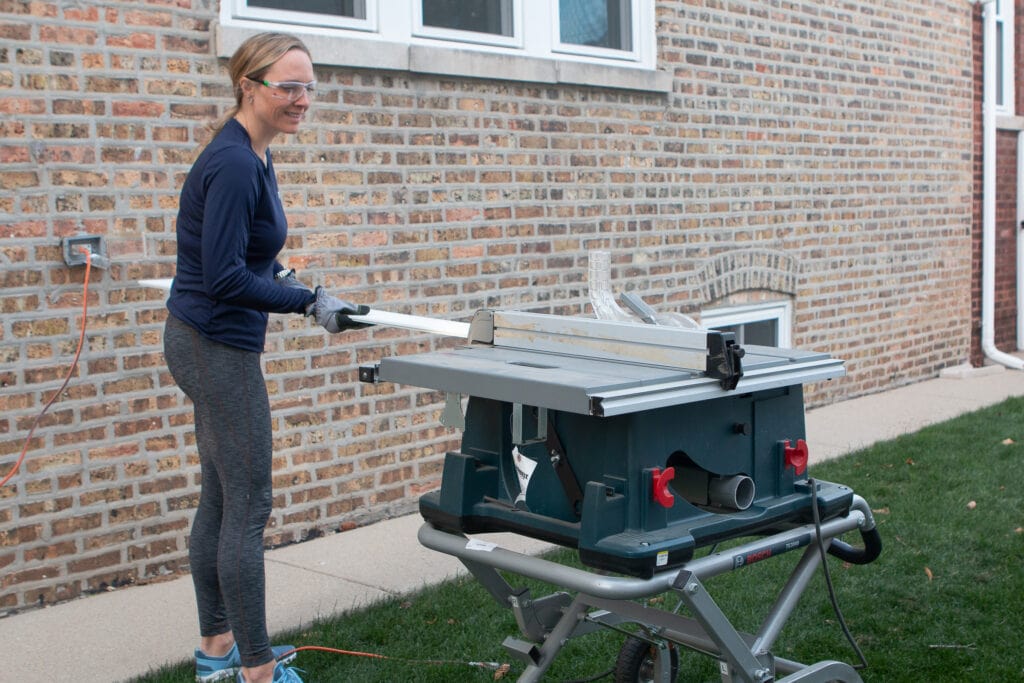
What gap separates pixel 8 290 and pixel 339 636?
1832 mm

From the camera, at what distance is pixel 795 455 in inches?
130

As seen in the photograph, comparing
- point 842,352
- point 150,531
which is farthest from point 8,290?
point 842,352

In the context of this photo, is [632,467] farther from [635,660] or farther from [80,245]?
[80,245]

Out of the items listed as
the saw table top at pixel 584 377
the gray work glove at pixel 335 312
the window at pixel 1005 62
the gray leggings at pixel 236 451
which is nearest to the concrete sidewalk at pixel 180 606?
the gray leggings at pixel 236 451

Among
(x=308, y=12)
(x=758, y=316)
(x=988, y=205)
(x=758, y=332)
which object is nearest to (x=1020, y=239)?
(x=988, y=205)

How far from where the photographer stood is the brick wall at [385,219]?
4.82 meters

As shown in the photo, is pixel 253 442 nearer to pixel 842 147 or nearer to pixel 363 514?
pixel 363 514

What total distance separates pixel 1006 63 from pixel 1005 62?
0.6 inches

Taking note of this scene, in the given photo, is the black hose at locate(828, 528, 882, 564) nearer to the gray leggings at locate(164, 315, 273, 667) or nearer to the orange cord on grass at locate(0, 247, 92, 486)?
the gray leggings at locate(164, 315, 273, 667)

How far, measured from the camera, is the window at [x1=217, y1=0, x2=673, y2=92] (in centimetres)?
566

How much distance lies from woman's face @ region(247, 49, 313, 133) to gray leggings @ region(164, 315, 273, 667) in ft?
2.23

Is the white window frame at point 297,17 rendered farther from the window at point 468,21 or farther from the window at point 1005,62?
the window at point 1005,62

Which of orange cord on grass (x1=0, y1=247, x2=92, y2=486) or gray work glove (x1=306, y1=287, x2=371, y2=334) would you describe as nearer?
gray work glove (x1=306, y1=287, x2=371, y2=334)

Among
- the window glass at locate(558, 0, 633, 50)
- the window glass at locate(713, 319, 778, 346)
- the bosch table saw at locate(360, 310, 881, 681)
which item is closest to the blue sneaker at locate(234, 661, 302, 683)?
the bosch table saw at locate(360, 310, 881, 681)
